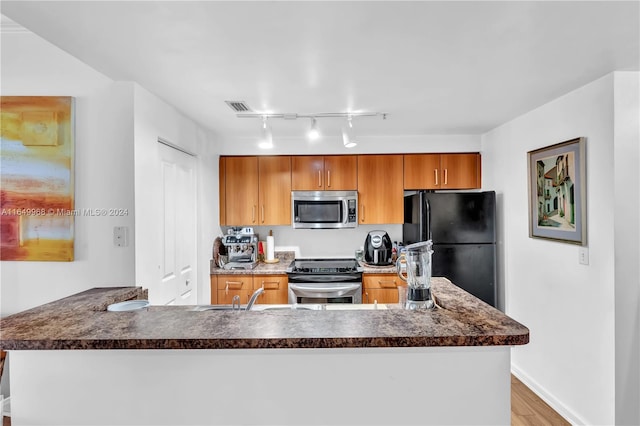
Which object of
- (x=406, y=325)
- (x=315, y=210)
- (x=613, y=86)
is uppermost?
(x=613, y=86)

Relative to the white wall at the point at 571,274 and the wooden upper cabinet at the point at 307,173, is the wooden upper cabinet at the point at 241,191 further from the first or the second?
the white wall at the point at 571,274

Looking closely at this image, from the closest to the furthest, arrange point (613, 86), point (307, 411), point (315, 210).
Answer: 1. point (307, 411)
2. point (613, 86)
3. point (315, 210)

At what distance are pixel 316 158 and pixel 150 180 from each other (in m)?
1.92

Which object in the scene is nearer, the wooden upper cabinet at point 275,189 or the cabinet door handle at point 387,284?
the cabinet door handle at point 387,284

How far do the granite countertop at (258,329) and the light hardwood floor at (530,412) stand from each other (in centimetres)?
161


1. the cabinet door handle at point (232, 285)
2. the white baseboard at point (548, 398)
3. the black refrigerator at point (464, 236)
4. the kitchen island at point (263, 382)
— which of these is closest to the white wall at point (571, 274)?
the white baseboard at point (548, 398)

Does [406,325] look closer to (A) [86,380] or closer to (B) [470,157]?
(A) [86,380]

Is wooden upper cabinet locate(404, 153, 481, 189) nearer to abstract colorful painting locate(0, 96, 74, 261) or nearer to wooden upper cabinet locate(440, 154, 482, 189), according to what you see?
wooden upper cabinet locate(440, 154, 482, 189)

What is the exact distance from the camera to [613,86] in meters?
2.07

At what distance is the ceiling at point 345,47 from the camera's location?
1380mm

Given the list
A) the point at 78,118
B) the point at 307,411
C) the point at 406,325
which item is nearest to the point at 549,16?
the point at 406,325

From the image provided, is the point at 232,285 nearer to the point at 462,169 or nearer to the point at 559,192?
the point at 462,169

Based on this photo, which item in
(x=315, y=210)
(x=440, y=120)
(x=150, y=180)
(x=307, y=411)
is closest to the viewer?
(x=307, y=411)

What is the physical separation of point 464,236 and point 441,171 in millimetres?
811
